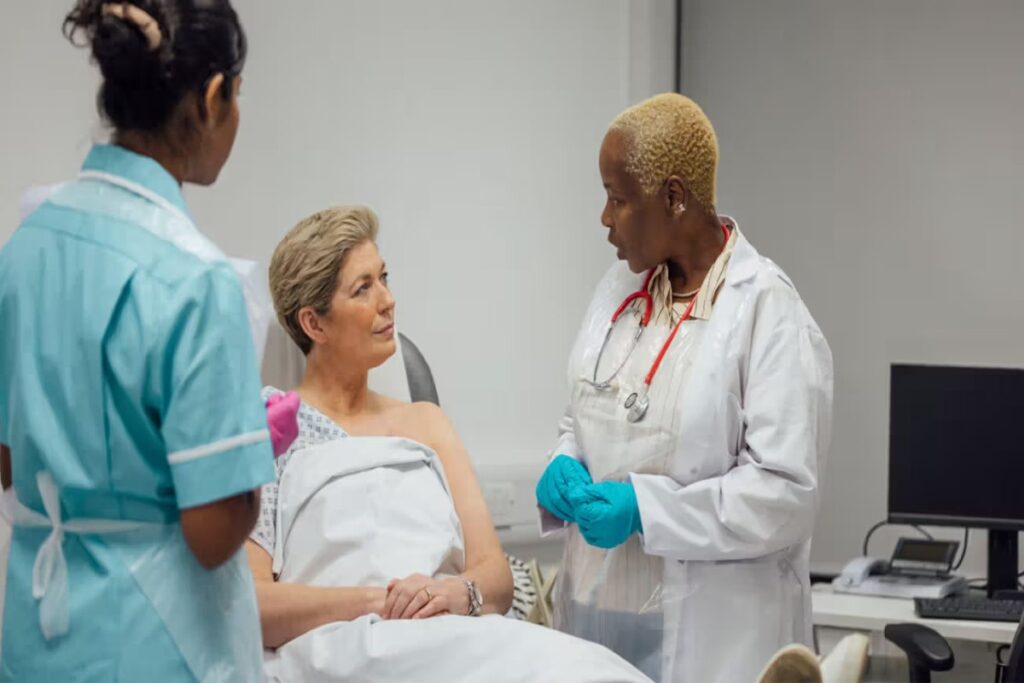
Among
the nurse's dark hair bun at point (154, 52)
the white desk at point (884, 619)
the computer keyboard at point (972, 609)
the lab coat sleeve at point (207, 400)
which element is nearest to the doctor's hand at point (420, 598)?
the lab coat sleeve at point (207, 400)

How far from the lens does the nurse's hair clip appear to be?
4.09 feet

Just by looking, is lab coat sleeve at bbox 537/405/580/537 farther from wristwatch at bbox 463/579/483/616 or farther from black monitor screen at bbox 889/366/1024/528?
black monitor screen at bbox 889/366/1024/528

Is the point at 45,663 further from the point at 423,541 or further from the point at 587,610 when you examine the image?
the point at 587,610

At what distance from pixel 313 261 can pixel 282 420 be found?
876 mm

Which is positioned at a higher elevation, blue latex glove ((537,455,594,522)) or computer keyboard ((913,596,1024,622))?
blue latex glove ((537,455,594,522))

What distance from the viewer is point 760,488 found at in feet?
6.23

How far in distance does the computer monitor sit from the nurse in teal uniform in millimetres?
2065

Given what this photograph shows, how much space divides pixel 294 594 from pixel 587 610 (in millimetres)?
481

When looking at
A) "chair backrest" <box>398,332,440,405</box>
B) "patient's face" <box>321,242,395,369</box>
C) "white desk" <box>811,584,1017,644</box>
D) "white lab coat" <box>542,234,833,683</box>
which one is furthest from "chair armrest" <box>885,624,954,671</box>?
"patient's face" <box>321,242,395,369</box>

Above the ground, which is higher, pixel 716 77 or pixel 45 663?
pixel 716 77

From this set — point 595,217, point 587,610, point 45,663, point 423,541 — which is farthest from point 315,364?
point 595,217

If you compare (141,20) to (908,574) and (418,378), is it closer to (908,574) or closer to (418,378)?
(418,378)

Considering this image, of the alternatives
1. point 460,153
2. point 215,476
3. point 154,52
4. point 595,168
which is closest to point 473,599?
point 215,476

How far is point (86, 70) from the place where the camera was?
2305 mm
